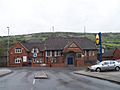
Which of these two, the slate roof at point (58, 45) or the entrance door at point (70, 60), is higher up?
the slate roof at point (58, 45)

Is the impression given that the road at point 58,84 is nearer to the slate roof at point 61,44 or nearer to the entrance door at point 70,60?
the entrance door at point 70,60

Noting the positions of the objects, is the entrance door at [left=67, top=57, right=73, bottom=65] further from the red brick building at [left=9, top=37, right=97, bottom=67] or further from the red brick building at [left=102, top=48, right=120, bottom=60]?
the red brick building at [left=102, top=48, right=120, bottom=60]

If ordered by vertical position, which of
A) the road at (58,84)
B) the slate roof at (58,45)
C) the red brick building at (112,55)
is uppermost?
the slate roof at (58,45)

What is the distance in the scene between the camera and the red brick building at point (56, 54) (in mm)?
90625

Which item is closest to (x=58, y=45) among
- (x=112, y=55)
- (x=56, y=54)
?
(x=56, y=54)

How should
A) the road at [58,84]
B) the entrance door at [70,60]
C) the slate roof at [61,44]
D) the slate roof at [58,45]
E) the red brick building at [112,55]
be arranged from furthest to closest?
the red brick building at [112,55] → the slate roof at [58,45] → the slate roof at [61,44] → the entrance door at [70,60] → the road at [58,84]

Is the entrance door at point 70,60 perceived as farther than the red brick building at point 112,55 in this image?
No

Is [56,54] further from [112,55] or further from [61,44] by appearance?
[112,55]

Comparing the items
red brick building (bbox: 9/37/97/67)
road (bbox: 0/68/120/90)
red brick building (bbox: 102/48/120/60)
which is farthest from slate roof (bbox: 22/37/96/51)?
road (bbox: 0/68/120/90)

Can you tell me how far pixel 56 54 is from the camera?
304 feet

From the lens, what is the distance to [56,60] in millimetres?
92312

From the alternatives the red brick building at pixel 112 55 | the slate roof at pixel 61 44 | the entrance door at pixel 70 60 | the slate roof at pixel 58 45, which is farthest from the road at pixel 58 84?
the red brick building at pixel 112 55

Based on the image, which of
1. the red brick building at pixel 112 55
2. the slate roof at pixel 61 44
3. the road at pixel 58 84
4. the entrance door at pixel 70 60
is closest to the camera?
the road at pixel 58 84

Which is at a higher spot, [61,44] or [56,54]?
[61,44]
